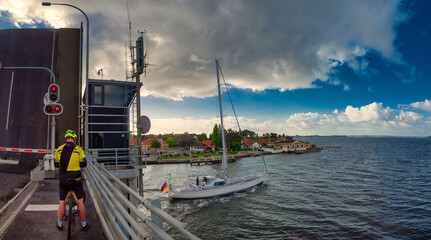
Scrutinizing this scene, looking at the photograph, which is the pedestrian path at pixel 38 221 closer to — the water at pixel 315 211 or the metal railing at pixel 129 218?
the metal railing at pixel 129 218

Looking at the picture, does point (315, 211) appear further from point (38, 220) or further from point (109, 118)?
point (38, 220)

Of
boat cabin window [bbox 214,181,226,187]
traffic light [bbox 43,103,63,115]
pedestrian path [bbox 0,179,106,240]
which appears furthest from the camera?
boat cabin window [bbox 214,181,226,187]

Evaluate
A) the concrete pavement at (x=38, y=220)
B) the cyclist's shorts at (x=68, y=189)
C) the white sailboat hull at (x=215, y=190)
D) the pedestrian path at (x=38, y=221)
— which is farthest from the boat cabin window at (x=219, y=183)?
the cyclist's shorts at (x=68, y=189)

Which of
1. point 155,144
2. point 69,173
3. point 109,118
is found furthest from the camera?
point 155,144

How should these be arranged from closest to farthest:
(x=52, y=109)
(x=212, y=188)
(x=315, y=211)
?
(x=52, y=109) → (x=315, y=211) → (x=212, y=188)

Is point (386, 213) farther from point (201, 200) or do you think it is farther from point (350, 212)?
point (201, 200)

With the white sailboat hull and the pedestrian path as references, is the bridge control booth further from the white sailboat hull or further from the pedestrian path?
the white sailboat hull

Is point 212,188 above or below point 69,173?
below

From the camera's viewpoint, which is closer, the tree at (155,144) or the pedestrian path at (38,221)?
the pedestrian path at (38,221)

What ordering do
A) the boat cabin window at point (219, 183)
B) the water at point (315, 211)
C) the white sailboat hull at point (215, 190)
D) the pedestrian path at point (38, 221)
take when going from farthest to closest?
the boat cabin window at point (219, 183), the white sailboat hull at point (215, 190), the water at point (315, 211), the pedestrian path at point (38, 221)

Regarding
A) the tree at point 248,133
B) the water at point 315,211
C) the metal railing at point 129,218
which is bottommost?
the water at point 315,211

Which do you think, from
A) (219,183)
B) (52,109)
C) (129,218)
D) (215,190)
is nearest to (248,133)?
(219,183)

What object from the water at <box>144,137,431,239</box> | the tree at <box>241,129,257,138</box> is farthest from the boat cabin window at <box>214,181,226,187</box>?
the tree at <box>241,129,257,138</box>

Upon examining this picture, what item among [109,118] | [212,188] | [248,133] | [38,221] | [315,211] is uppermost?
[248,133]
